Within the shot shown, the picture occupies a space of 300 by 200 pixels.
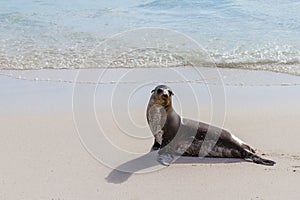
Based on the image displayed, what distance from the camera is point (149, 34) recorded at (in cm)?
1077

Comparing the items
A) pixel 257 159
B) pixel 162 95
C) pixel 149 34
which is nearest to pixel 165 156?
pixel 162 95

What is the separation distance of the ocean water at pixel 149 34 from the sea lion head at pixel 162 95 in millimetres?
3834

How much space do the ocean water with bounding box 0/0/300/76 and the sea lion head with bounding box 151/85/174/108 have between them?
12.6 feet

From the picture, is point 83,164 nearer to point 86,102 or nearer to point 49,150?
point 49,150

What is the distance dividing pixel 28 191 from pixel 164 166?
115cm

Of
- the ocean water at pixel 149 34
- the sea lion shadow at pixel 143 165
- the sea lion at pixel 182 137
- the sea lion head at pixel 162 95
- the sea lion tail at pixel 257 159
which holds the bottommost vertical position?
the ocean water at pixel 149 34

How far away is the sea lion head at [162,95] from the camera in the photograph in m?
4.51

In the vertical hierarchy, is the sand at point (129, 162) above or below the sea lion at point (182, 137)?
below

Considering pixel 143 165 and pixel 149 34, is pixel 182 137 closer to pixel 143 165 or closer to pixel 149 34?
pixel 143 165

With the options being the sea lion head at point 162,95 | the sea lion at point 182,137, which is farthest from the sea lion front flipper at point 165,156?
the sea lion head at point 162,95

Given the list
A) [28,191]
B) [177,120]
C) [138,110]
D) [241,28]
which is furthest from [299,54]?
[28,191]

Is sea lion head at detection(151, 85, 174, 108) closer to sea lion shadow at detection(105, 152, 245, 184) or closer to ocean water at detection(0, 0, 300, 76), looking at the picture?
sea lion shadow at detection(105, 152, 245, 184)

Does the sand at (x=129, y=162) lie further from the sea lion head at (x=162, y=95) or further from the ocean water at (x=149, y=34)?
the ocean water at (x=149, y=34)

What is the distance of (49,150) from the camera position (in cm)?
453
